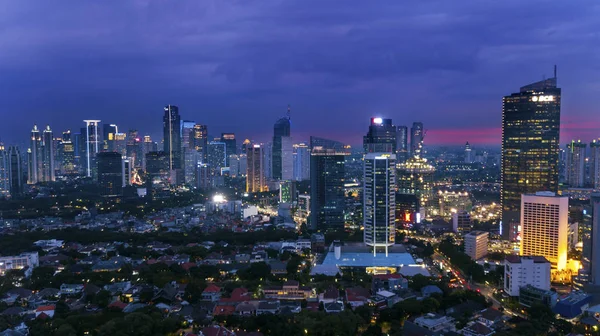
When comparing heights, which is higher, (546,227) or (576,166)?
(576,166)

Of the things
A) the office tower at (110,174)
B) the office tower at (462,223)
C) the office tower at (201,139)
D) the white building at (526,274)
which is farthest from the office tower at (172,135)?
the white building at (526,274)

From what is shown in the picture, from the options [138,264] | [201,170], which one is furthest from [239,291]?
[201,170]

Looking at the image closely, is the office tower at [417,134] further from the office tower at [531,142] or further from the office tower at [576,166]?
the office tower at [531,142]

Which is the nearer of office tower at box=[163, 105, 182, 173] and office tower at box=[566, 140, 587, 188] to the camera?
office tower at box=[566, 140, 587, 188]

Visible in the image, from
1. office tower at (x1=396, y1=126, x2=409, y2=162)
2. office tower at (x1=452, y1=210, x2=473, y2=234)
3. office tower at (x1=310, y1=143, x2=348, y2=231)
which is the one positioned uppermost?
office tower at (x1=396, y1=126, x2=409, y2=162)

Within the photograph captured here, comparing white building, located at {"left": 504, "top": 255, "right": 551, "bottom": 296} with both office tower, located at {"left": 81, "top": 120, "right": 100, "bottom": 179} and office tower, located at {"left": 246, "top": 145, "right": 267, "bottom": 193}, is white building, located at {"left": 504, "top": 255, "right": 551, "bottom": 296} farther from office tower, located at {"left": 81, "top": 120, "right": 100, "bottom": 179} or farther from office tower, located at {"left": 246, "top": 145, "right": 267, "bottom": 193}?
office tower, located at {"left": 81, "top": 120, "right": 100, "bottom": 179}

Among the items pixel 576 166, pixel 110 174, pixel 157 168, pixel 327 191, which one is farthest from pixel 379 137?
pixel 157 168

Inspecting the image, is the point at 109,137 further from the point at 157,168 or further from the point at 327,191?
the point at 327,191

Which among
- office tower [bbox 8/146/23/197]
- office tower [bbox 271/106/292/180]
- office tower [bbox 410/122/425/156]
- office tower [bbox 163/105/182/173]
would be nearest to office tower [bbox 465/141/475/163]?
office tower [bbox 410/122/425/156]
